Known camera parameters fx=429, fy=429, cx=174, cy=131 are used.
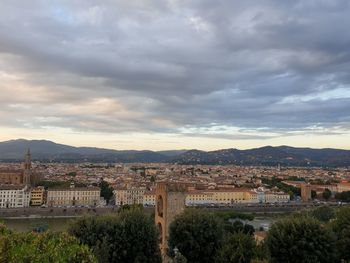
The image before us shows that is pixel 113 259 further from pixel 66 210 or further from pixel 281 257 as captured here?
pixel 66 210

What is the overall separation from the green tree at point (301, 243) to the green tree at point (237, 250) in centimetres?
62

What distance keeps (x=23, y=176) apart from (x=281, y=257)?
52602 millimetres

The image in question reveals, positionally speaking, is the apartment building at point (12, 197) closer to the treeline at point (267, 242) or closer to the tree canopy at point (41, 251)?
the treeline at point (267, 242)

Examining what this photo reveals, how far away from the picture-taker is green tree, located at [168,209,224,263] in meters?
12.8

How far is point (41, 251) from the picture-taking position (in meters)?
5.96

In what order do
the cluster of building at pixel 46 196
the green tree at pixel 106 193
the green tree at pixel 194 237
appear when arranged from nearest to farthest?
the green tree at pixel 194 237, the cluster of building at pixel 46 196, the green tree at pixel 106 193

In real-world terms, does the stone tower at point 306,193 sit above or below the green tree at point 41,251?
below

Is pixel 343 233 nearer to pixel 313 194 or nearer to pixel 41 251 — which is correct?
pixel 41 251

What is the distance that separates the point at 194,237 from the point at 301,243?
3.17 meters

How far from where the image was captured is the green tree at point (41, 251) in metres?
5.40

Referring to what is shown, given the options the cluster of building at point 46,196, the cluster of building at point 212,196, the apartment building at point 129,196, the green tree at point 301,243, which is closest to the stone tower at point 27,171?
the cluster of building at point 46,196

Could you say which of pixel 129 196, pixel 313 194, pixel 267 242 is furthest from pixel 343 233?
pixel 313 194

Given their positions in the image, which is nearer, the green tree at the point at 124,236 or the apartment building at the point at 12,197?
the green tree at the point at 124,236

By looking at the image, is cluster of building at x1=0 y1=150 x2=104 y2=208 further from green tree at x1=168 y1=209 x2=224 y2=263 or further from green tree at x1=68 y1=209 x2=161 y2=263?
green tree at x1=168 y1=209 x2=224 y2=263
